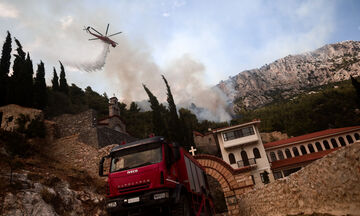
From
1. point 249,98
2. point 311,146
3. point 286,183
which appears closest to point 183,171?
point 286,183

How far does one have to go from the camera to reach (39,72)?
29312 mm

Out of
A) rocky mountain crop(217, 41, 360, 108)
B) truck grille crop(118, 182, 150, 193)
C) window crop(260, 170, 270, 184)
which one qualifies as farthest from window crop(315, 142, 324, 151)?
rocky mountain crop(217, 41, 360, 108)

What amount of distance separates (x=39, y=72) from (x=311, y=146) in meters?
43.4

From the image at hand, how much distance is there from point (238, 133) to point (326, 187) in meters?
28.2

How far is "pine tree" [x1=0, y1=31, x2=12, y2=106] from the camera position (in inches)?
894

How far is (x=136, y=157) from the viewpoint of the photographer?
744cm

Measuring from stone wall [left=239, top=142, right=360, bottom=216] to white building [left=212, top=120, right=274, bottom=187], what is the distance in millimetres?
23752

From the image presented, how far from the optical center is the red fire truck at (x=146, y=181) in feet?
20.8

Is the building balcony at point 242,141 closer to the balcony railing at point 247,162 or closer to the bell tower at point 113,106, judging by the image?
the balcony railing at point 247,162

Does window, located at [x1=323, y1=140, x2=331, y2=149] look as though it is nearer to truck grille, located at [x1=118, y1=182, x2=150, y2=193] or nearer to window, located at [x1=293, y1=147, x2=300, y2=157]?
window, located at [x1=293, y1=147, x2=300, y2=157]

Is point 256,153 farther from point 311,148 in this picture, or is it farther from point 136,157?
point 136,157

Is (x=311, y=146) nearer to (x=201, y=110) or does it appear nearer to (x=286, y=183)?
(x=286, y=183)

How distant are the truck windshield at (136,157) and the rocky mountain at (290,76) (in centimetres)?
11049

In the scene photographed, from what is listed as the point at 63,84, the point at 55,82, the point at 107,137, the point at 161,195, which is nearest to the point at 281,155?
the point at 107,137
